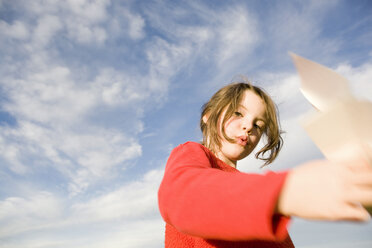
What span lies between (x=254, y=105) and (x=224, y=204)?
4.14ft

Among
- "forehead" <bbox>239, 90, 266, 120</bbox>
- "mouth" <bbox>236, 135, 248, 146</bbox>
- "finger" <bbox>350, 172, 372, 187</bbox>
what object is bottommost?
"finger" <bbox>350, 172, 372, 187</bbox>

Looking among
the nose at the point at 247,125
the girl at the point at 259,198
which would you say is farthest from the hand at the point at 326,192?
the nose at the point at 247,125

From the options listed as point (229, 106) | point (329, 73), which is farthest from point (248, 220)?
point (229, 106)

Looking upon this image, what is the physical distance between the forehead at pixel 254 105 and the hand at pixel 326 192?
46.8 inches

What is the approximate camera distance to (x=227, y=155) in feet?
5.50

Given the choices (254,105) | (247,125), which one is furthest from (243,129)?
(254,105)

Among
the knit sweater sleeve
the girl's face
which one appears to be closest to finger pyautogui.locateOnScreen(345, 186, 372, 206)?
the knit sweater sleeve

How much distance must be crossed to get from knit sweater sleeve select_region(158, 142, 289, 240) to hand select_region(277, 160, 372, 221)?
2 cm

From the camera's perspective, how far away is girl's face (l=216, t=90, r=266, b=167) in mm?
1608

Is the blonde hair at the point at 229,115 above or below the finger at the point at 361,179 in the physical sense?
above

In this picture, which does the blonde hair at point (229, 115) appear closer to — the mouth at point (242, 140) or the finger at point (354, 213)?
the mouth at point (242, 140)

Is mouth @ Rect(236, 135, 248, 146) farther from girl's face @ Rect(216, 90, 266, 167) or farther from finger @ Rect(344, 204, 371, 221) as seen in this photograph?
finger @ Rect(344, 204, 371, 221)

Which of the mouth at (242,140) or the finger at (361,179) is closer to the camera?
the finger at (361,179)

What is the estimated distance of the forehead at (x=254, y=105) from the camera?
5.43 ft
